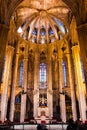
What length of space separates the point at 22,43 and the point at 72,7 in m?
12.1

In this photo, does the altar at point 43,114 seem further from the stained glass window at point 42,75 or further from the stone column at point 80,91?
the stone column at point 80,91

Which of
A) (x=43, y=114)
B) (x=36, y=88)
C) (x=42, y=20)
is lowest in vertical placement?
(x=43, y=114)

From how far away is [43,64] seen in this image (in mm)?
32438

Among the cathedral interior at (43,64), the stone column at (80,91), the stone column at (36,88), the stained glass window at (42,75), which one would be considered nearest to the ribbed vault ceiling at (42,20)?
the cathedral interior at (43,64)

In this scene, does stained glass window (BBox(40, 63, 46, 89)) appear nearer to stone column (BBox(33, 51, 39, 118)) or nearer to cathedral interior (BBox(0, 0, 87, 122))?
cathedral interior (BBox(0, 0, 87, 122))

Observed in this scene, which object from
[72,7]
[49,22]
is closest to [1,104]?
[72,7]

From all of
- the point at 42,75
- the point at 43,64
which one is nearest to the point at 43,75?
the point at 42,75

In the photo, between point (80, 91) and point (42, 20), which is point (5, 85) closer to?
point (80, 91)

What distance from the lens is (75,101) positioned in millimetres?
23734

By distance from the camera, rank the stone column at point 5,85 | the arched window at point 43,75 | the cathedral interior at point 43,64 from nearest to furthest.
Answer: the stone column at point 5,85, the cathedral interior at point 43,64, the arched window at point 43,75

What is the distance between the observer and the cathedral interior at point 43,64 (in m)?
22.7

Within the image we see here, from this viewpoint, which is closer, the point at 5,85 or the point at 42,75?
the point at 5,85

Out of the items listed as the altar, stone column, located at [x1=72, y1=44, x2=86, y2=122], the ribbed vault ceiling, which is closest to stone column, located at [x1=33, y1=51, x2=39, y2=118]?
the altar

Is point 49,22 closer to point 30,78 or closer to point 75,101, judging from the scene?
point 30,78
